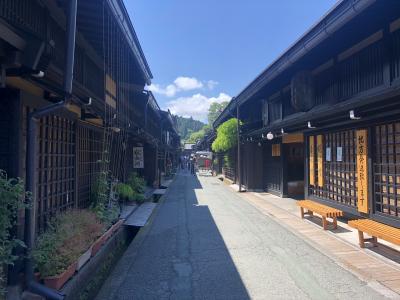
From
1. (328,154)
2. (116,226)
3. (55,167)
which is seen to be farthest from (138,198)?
(55,167)

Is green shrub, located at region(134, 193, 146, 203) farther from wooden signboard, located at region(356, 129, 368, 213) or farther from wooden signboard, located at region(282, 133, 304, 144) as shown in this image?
wooden signboard, located at region(356, 129, 368, 213)

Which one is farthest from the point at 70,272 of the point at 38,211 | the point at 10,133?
the point at 10,133

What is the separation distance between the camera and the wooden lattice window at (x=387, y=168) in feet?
27.6

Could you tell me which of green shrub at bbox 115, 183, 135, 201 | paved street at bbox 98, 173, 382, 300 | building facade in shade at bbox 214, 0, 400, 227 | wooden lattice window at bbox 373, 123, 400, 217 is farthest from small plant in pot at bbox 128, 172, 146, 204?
wooden lattice window at bbox 373, 123, 400, 217

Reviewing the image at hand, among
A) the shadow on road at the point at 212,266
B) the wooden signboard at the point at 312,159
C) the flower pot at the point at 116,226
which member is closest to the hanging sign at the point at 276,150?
the wooden signboard at the point at 312,159

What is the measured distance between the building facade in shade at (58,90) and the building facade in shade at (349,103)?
196 inches

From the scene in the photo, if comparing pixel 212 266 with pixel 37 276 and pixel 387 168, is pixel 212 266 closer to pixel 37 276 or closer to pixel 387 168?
pixel 37 276

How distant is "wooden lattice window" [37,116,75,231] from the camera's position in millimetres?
6125

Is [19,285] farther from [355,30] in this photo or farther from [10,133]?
[355,30]

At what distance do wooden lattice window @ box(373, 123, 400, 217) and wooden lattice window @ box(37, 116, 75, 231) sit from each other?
7.68 m

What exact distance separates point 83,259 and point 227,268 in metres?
2.70

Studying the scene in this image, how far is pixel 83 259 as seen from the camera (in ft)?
18.2

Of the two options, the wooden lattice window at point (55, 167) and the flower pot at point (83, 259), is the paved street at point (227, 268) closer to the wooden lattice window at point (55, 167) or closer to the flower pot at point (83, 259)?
the flower pot at point (83, 259)

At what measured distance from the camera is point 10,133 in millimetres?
4840
